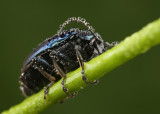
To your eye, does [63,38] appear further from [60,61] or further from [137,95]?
[137,95]

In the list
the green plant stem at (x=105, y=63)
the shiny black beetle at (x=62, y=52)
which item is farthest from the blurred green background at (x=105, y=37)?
the green plant stem at (x=105, y=63)

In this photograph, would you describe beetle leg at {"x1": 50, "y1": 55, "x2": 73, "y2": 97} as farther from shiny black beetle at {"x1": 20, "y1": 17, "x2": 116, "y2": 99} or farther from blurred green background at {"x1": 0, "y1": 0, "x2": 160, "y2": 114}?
blurred green background at {"x1": 0, "y1": 0, "x2": 160, "y2": 114}

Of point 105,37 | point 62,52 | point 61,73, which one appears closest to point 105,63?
point 61,73

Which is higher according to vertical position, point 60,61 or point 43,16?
point 43,16

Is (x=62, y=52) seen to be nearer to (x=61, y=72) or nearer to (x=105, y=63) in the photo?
(x=61, y=72)

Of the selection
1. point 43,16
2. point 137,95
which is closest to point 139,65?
point 137,95

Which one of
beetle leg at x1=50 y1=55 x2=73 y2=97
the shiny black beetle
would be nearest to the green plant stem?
beetle leg at x1=50 y1=55 x2=73 y2=97

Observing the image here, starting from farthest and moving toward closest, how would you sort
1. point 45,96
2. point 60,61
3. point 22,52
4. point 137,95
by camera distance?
point 22,52, point 137,95, point 60,61, point 45,96

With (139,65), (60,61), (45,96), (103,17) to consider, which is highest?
(103,17)
